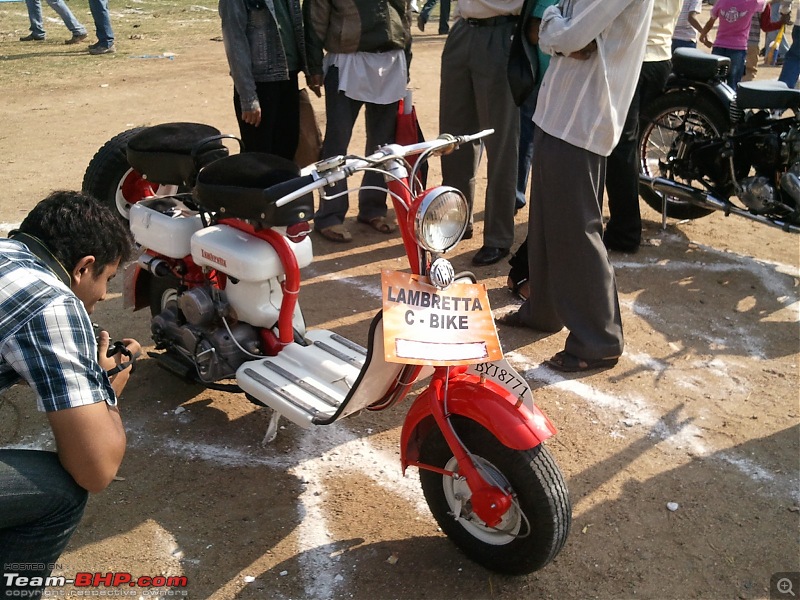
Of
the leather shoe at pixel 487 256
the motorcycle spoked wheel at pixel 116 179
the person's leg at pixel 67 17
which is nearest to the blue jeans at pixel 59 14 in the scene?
the person's leg at pixel 67 17

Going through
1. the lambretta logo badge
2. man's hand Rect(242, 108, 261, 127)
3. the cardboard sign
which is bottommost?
the lambretta logo badge

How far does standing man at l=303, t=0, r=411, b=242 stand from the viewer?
5184 mm

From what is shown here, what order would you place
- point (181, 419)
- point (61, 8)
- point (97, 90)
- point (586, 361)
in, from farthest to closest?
point (61, 8) < point (97, 90) < point (586, 361) < point (181, 419)

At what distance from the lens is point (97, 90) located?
9109mm

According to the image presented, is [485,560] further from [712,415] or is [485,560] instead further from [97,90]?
[97,90]

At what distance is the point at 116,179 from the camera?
14.5 feet

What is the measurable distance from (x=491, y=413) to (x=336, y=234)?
10.5ft

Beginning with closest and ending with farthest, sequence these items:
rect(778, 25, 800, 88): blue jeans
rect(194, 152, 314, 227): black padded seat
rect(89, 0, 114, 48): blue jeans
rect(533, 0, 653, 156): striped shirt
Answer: rect(194, 152, 314, 227): black padded seat, rect(533, 0, 653, 156): striped shirt, rect(778, 25, 800, 88): blue jeans, rect(89, 0, 114, 48): blue jeans

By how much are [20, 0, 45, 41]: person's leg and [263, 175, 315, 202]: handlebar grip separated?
410 inches

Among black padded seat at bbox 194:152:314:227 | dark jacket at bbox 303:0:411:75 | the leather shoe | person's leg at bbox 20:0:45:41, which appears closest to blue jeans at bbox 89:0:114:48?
person's leg at bbox 20:0:45:41

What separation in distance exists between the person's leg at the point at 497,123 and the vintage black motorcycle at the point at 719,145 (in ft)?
4.01

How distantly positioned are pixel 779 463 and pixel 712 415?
0.40 meters

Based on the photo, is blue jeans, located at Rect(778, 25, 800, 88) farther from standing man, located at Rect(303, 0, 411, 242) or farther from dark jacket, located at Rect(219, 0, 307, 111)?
dark jacket, located at Rect(219, 0, 307, 111)

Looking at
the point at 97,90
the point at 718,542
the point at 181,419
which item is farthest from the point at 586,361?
the point at 97,90
